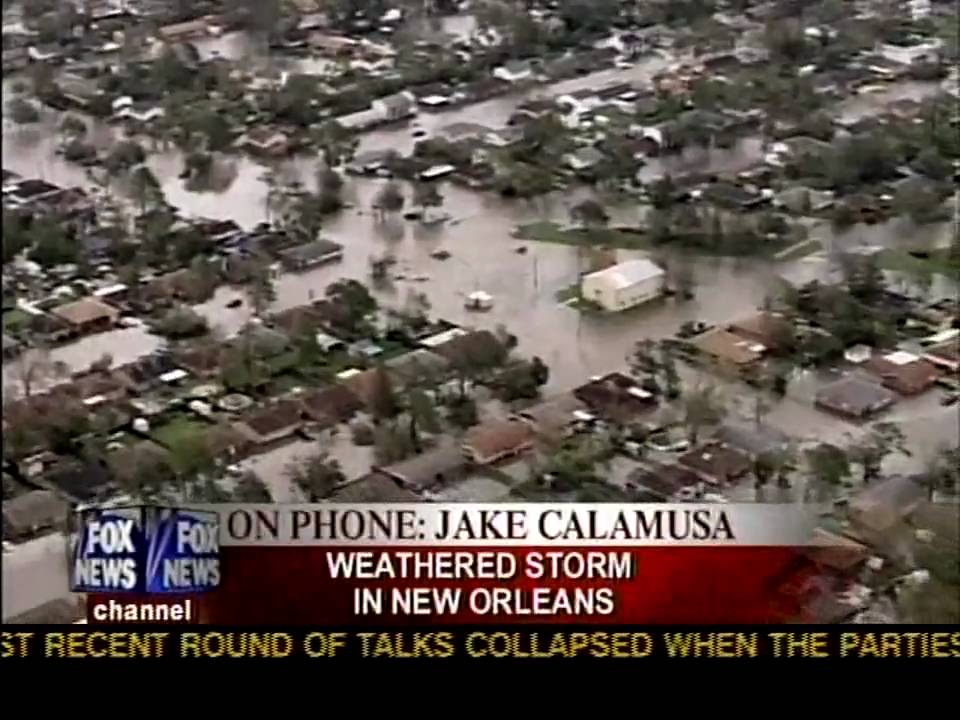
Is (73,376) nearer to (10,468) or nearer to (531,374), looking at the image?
(10,468)

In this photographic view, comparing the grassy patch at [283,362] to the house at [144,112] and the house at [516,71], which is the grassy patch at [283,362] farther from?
the house at [516,71]

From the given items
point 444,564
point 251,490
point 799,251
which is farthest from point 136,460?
point 799,251

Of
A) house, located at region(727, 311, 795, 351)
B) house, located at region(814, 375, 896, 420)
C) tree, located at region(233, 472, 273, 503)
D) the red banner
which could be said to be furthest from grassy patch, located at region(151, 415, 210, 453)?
house, located at region(814, 375, 896, 420)

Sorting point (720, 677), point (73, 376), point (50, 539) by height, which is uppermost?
point (73, 376)

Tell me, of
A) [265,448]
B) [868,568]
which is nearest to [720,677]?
[868,568]

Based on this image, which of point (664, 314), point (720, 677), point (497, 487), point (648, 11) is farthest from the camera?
point (648, 11)

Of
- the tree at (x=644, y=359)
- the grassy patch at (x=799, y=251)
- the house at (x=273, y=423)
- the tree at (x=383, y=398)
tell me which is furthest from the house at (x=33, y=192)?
the grassy patch at (x=799, y=251)

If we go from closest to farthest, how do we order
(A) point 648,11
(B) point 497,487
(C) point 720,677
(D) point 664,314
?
(C) point 720,677, (B) point 497,487, (D) point 664,314, (A) point 648,11
